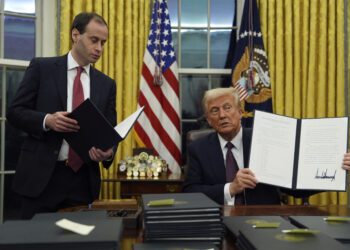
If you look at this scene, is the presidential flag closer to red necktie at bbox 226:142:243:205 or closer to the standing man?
red necktie at bbox 226:142:243:205

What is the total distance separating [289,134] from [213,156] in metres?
0.44

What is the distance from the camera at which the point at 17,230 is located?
1059mm

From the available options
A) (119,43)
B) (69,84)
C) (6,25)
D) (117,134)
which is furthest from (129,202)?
(6,25)

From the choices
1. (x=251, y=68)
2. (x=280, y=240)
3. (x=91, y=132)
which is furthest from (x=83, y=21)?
(x=251, y=68)

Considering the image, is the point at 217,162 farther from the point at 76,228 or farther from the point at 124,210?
the point at 76,228

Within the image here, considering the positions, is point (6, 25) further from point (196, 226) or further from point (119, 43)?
point (196, 226)

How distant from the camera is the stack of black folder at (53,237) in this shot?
0.94 m

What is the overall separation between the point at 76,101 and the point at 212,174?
2.74ft

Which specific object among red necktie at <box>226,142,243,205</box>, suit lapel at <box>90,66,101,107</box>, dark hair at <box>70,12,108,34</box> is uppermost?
dark hair at <box>70,12,108,34</box>

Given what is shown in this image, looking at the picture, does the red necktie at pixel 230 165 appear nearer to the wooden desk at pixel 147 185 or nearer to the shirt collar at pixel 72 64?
the shirt collar at pixel 72 64

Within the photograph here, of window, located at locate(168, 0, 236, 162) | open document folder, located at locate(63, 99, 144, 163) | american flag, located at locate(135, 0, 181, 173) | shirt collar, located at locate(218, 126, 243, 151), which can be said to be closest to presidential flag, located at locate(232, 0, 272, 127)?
window, located at locate(168, 0, 236, 162)

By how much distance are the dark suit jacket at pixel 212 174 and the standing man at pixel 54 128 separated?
0.45 m

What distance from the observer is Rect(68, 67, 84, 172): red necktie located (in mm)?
2262

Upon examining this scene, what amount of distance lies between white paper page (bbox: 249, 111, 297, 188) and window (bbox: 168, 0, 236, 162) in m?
2.64
